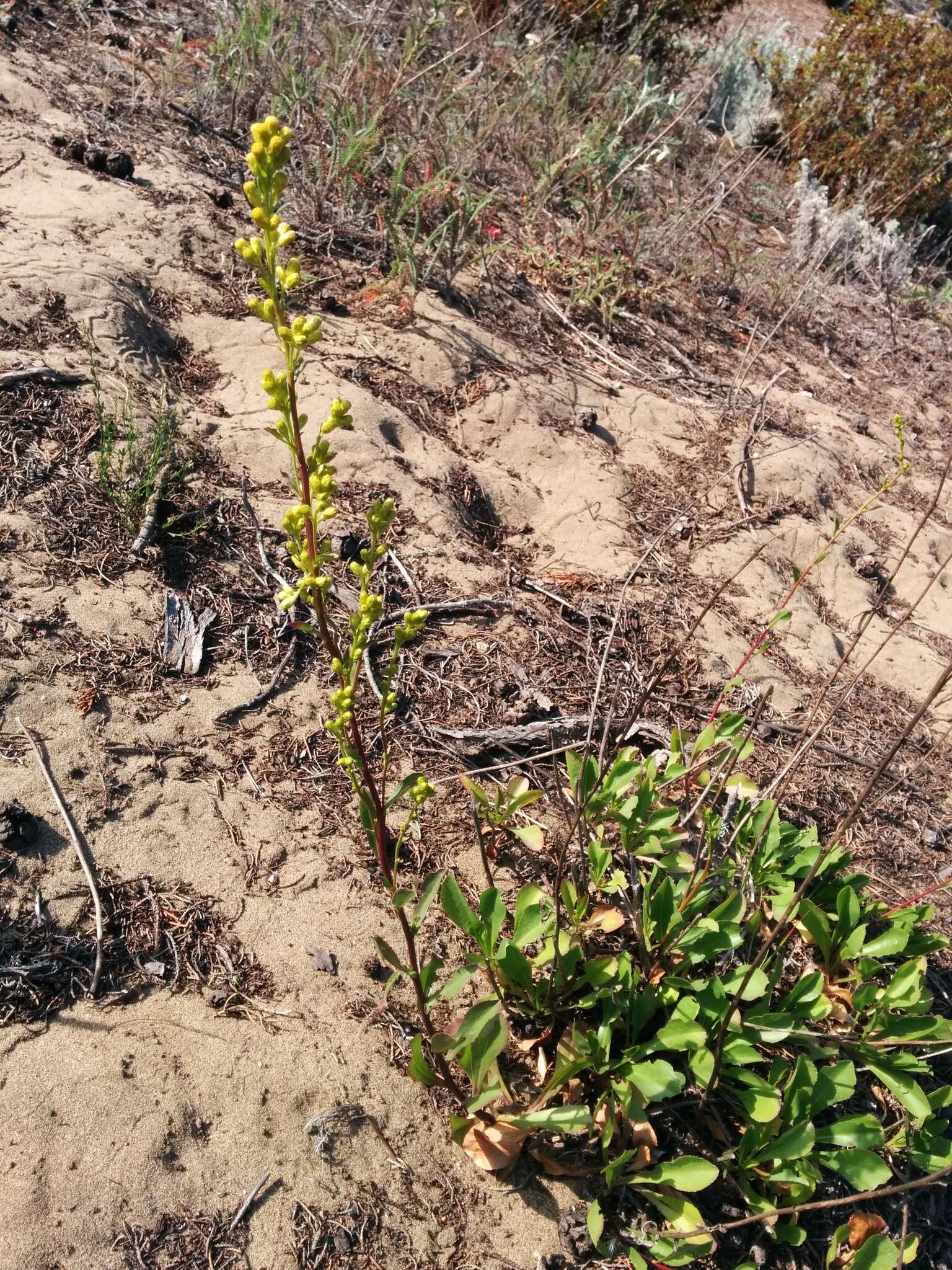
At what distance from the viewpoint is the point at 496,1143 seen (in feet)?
6.68

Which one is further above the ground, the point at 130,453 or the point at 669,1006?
the point at 130,453

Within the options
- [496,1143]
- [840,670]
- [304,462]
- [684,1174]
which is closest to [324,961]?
[496,1143]

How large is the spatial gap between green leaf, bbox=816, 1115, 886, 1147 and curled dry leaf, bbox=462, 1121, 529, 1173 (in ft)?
2.34

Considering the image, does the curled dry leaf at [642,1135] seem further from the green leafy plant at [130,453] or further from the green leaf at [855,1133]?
the green leafy plant at [130,453]

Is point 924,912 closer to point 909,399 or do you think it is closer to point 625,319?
point 625,319

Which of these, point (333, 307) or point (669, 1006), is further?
point (333, 307)

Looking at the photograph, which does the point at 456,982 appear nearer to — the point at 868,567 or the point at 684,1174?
the point at 684,1174

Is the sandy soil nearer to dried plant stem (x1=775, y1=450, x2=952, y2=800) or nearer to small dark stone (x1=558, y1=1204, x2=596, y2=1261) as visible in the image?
small dark stone (x1=558, y1=1204, x2=596, y2=1261)

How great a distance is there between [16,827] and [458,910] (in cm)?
107

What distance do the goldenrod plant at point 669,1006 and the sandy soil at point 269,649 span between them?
0.19m

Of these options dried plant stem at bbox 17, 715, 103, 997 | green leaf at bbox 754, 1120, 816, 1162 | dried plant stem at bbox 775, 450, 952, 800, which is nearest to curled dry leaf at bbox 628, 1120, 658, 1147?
green leaf at bbox 754, 1120, 816, 1162

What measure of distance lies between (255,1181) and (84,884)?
77 centimetres

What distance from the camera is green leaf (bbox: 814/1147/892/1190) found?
6.62 feet

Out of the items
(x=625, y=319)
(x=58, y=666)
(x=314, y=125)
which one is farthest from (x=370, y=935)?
(x=314, y=125)
